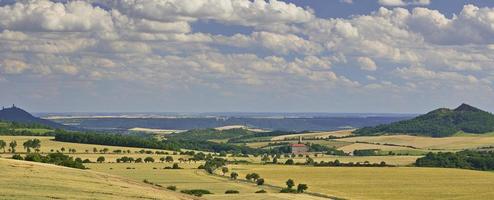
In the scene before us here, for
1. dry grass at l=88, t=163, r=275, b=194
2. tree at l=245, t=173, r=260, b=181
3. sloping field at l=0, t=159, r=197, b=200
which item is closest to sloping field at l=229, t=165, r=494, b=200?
tree at l=245, t=173, r=260, b=181

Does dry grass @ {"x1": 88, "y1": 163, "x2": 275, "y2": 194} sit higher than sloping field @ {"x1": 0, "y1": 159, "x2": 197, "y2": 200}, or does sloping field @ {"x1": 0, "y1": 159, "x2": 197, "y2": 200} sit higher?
sloping field @ {"x1": 0, "y1": 159, "x2": 197, "y2": 200}

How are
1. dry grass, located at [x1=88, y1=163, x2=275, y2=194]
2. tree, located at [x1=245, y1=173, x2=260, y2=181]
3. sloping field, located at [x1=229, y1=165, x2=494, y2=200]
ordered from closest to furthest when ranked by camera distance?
dry grass, located at [x1=88, y1=163, x2=275, y2=194] < sloping field, located at [x1=229, y1=165, x2=494, y2=200] < tree, located at [x1=245, y1=173, x2=260, y2=181]

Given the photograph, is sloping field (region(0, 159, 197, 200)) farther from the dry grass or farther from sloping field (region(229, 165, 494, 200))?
sloping field (region(229, 165, 494, 200))

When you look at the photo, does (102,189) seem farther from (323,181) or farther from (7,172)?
(323,181)

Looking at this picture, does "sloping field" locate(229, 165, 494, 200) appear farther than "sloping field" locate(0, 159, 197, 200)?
Yes

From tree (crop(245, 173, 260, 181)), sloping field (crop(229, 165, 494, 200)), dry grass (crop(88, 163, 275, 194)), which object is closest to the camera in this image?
dry grass (crop(88, 163, 275, 194))

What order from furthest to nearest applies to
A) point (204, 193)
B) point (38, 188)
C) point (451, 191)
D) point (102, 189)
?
point (451, 191)
point (204, 193)
point (102, 189)
point (38, 188)

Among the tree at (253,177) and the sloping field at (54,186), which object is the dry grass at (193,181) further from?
the sloping field at (54,186)

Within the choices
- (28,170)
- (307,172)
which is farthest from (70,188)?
(307,172)
